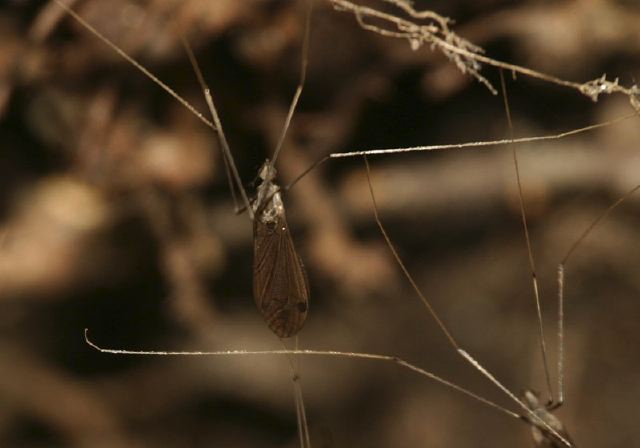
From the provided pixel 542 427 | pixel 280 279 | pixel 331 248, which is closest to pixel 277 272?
pixel 280 279

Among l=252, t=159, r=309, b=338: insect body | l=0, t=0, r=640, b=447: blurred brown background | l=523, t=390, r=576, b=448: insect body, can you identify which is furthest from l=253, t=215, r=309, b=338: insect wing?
l=0, t=0, r=640, b=447: blurred brown background

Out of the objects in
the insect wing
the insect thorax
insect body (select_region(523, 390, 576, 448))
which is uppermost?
the insect thorax

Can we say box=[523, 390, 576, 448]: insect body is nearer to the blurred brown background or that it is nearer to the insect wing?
the insect wing

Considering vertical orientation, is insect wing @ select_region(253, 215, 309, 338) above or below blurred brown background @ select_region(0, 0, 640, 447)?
below

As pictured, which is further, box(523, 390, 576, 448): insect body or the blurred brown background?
the blurred brown background

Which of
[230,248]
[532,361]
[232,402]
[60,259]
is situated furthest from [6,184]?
[532,361]

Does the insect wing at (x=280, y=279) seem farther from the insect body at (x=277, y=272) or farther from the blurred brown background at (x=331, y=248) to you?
the blurred brown background at (x=331, y=248)
